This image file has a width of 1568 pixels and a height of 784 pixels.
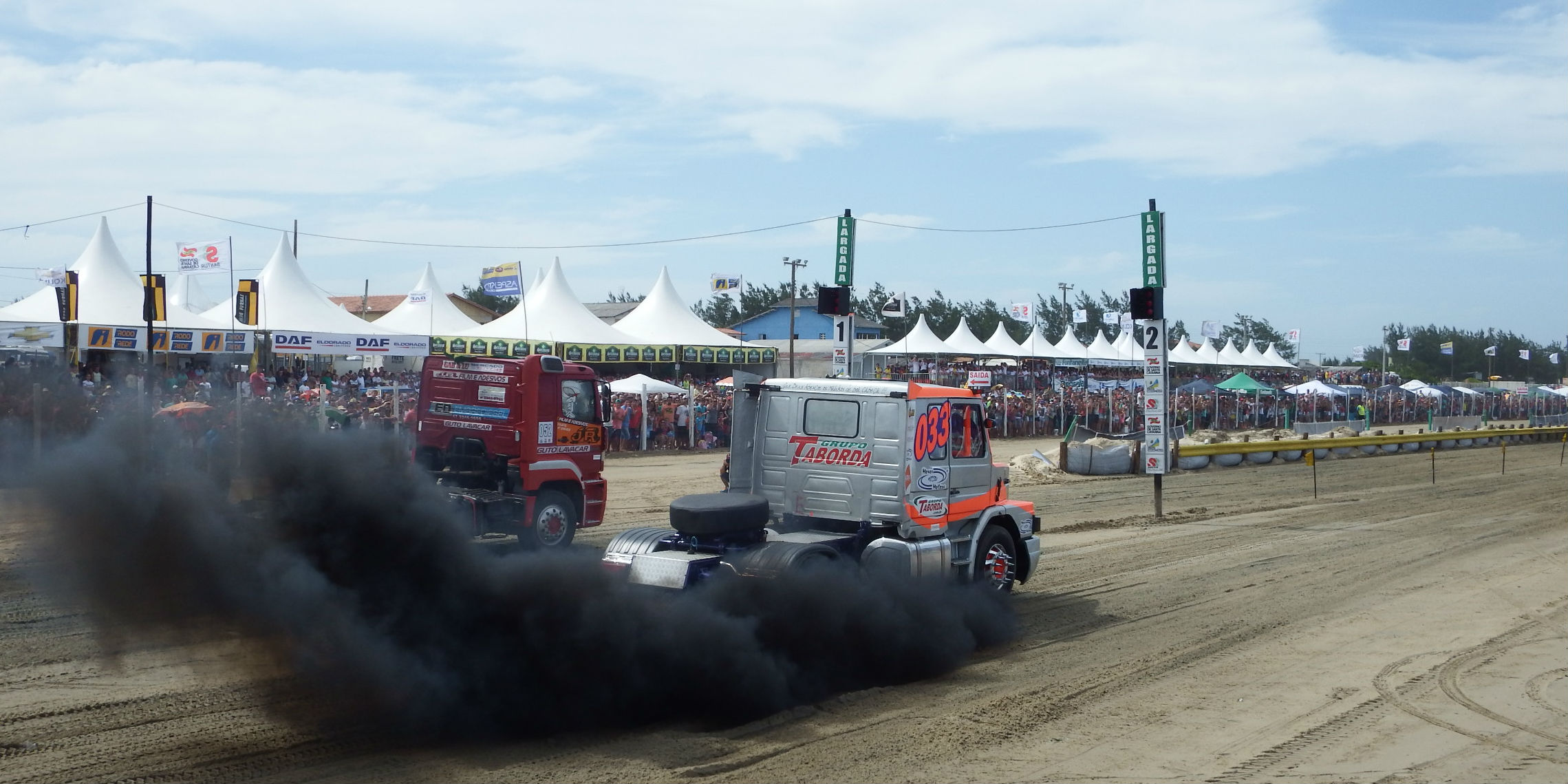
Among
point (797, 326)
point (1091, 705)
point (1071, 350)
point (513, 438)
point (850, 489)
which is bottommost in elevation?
point (1091, 705)

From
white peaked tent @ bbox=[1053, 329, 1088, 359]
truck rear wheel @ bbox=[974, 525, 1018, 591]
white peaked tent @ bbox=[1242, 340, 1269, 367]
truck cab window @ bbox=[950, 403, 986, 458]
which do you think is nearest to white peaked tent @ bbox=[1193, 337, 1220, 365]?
white peaked tent @ bbox=[1242, 340, 1269, 367]

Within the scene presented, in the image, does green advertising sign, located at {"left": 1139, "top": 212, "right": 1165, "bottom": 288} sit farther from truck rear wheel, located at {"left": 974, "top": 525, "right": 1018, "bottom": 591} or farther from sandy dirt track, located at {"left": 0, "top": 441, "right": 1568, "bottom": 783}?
truck rear wheel, located at {"left": 974, "top": 525, "right": 1018, "bottom": 591}

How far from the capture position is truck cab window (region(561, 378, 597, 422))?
48.3ft

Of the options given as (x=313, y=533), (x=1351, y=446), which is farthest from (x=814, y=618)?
(x=1351, y=446)

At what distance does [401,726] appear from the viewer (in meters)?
6.43

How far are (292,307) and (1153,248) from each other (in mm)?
23349

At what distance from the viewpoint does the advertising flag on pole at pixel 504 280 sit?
27.0 meters

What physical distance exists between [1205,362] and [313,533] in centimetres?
6540

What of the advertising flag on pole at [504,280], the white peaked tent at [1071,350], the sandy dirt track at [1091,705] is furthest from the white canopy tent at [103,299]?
the white peaked tent at [1071,350]

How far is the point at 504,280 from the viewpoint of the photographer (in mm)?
27594

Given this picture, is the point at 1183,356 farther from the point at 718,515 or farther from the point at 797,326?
the point at 718,515

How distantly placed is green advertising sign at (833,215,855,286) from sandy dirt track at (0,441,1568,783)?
9.43m

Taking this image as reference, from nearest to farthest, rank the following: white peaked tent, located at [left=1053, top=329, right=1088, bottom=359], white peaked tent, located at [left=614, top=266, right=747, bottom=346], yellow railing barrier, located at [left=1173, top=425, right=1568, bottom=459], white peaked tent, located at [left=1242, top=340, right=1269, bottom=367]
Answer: yellow railing barrier, located at [left=1173, top=425, right=1568, bottom=459] < white peaked tent, located at [left=614, top=266, right=747, bottom=346] < white peaked tent, located at [left=1053, top=329, right=1088, bottom=359] < white peaked tent, located at [left=1242, top=340, right=1269, bottom=367]

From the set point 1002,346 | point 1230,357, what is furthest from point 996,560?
point 1230,357
